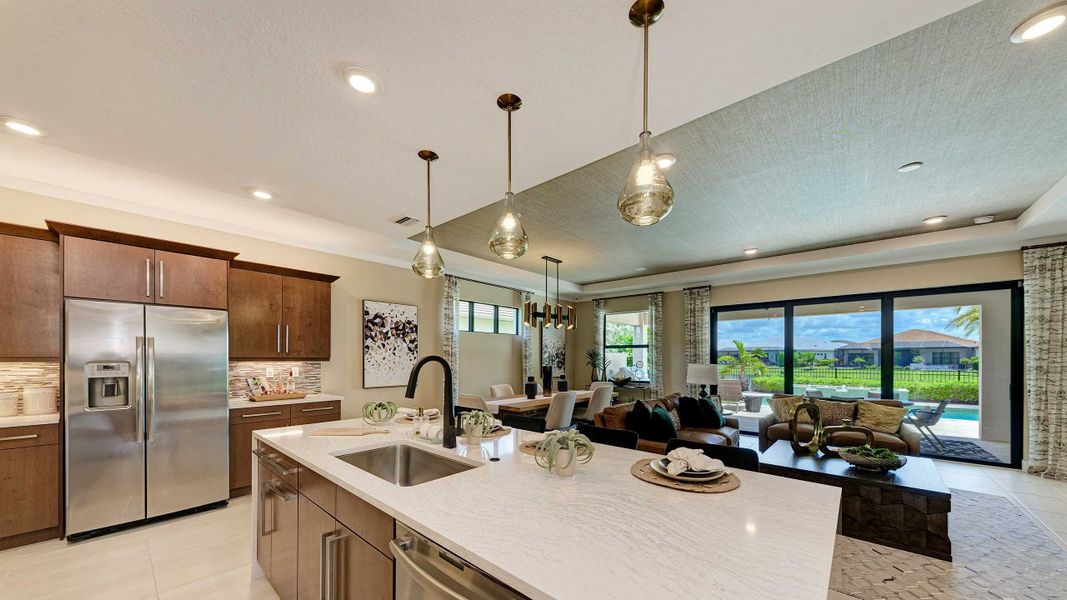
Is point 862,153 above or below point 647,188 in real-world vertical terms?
above

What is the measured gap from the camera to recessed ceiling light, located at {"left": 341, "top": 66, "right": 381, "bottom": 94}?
1.84 metres

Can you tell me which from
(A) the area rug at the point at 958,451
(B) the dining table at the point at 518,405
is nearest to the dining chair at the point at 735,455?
(B) the dining table at the point at 518,405

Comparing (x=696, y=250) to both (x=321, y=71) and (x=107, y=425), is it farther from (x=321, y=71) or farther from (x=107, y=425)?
(x=107, y=425)

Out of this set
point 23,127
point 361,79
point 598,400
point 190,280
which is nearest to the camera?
point 361,79

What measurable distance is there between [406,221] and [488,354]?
12.1ft

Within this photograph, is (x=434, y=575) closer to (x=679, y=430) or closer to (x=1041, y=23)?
(x=1041, y=23)

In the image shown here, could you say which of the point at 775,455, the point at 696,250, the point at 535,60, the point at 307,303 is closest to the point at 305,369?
the point at 307,303

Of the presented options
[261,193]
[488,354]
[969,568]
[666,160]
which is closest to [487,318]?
→ [488,354]

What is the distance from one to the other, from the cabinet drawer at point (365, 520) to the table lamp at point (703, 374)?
5.94 meters

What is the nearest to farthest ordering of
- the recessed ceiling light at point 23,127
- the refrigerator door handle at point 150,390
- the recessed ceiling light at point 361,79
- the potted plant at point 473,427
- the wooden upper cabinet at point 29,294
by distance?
the recessed ceiling light at point 361,79
the potted plant at point 473,427
the recessed ceiling light at point 23,127
the wooden upper cabinet at point 29,294
the refrigerator door handle at point 150,390

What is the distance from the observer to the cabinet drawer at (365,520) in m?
1.33

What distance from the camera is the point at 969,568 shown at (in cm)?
257

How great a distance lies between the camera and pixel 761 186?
138 inches

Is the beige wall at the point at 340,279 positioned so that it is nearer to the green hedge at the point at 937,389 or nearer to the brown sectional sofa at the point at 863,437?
the brown sectional sofa at the point at 863,437
